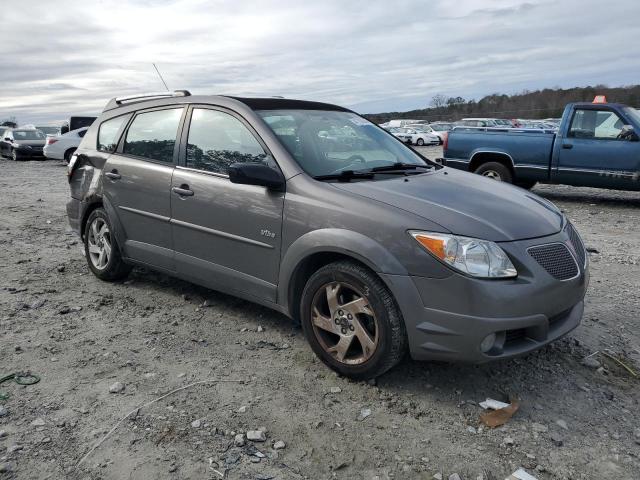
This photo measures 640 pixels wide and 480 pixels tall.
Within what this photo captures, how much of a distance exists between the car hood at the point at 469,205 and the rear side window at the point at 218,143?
2.57 ft

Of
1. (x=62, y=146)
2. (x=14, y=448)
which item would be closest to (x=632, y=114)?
Result: (x=14, y=448)

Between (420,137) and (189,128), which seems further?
(420,137)

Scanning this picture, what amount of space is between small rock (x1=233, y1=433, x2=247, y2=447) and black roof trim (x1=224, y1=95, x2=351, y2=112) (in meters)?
2.28

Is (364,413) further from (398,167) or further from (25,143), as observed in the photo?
(25,143)

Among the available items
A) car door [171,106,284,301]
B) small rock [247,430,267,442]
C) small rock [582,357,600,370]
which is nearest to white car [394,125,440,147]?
car door [171,106,284,301]

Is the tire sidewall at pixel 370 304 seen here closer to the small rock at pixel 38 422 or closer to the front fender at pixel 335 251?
the front fender at pixel 335 251

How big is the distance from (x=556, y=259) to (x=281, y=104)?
229 centimetres

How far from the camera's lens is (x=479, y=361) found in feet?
10.1

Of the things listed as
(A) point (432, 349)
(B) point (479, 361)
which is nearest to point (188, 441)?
(A) point (432, 349)

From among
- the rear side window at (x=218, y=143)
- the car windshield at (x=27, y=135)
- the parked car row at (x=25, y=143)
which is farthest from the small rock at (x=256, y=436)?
the car windshield at (x=27, y=135)

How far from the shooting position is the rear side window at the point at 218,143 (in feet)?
13.0

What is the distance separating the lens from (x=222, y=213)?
3951 millimetres

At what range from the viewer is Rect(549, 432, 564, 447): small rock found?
286 centimetres

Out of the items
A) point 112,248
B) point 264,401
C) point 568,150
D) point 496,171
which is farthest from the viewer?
point 496,171
